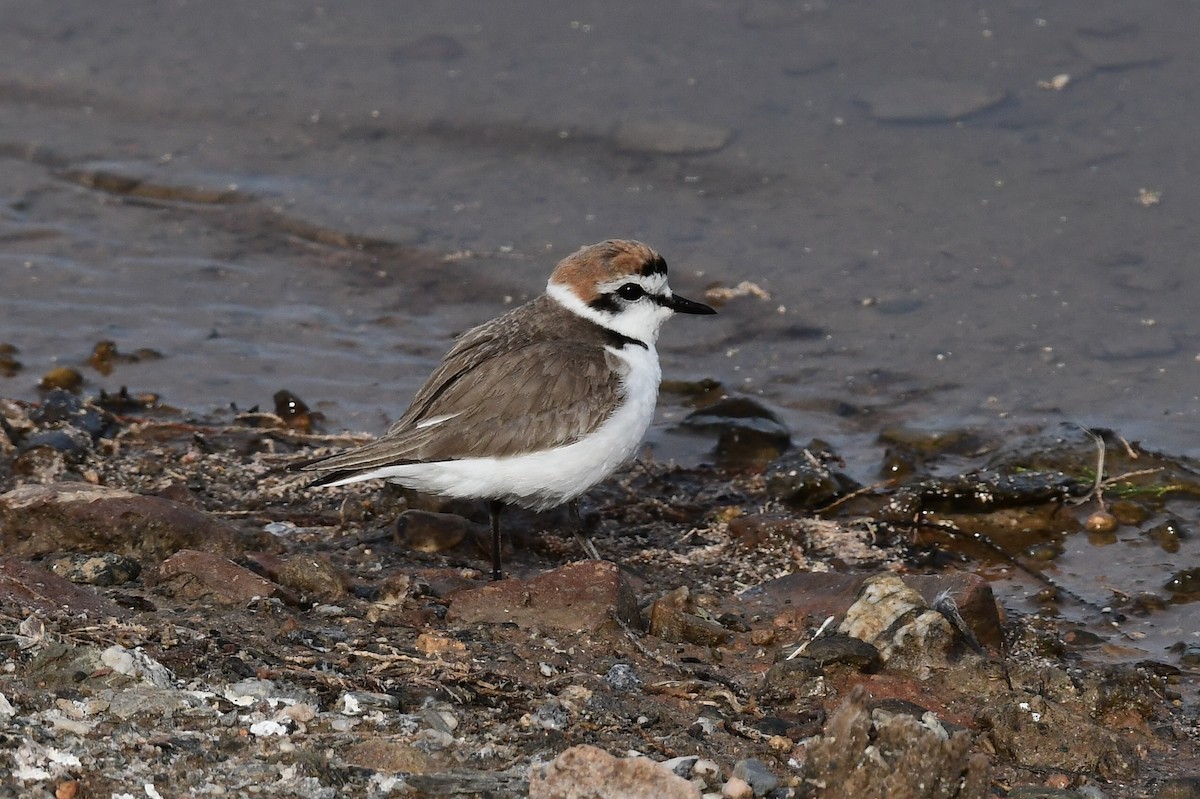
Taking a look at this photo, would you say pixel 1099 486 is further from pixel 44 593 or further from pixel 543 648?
pixel 44 593

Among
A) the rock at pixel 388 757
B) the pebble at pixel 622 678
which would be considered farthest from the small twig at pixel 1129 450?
the rock at pixel 388 757

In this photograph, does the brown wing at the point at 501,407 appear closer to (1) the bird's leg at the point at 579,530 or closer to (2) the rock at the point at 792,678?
(1) the bird's leg at the point at 579,530

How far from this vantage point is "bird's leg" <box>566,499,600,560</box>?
564 centimetres

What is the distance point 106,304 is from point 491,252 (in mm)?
2327

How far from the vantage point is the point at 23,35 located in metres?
11.6

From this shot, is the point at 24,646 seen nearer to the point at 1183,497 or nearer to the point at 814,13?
the point at 1183,497

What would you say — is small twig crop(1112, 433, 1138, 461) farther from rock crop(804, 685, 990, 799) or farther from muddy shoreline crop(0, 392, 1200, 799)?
rock crop(804, 685, 990, 799)

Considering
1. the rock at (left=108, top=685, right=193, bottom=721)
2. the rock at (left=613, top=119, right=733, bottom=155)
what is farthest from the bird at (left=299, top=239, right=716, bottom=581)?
the rock at (left=613, top=119, right=733, bottom=155)

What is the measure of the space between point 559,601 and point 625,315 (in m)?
1.68

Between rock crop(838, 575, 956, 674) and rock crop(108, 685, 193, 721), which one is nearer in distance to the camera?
rock crop(108, 685, 193, 721)

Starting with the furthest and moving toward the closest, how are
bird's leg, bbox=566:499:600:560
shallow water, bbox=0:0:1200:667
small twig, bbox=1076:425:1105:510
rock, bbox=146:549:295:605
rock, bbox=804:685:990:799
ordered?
1. shallow water, bbox=0:0:1200:667
2. small twig, bbox=1076:425:1105:510
3. bird's leg, bbox=566:499:600:560
4. rock, bbox=146:549:295:605
5. rock, bbox=804:685:990:799

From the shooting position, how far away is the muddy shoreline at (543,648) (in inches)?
130

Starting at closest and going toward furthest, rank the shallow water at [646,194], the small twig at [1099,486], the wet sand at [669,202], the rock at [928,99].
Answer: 1. the small twig at [1099,486]
2. the wet sand at [669,202]
3. the shallow water at [646,194]
4. the rock at [928,99]

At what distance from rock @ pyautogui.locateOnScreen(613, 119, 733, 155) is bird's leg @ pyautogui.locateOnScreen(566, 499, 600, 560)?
4393mm
